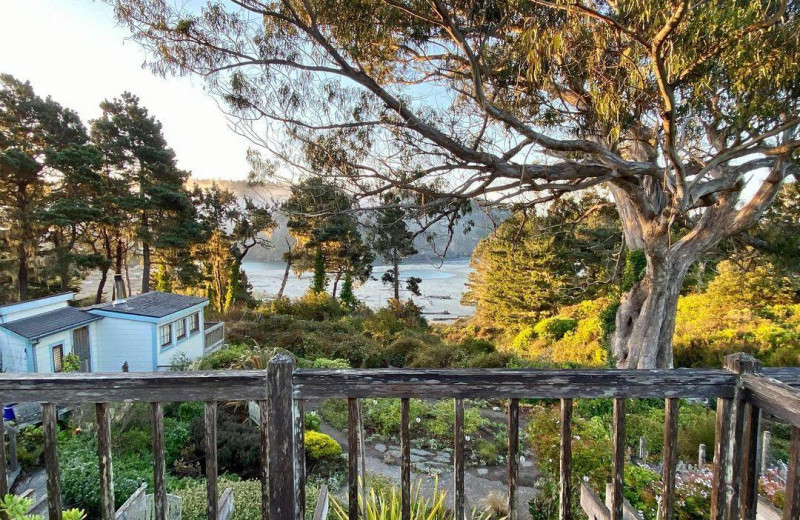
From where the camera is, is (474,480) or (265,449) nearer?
(265,449)

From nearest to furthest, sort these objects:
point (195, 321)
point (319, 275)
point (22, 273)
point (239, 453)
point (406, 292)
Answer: point (239, 453) → point (195, 321) → point (22, 273) → point (319, 275) → point (406, 292)

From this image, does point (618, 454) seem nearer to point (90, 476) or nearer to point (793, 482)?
point (793, 482)

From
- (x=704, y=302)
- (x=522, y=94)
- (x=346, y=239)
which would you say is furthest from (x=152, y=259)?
(x=704, y=302)

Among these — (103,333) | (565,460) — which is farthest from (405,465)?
(103,333)

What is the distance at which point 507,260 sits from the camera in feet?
63.8

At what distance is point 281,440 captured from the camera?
1.36 metres

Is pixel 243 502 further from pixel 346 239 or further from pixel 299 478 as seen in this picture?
pixel 346 239

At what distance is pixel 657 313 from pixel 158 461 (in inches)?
334

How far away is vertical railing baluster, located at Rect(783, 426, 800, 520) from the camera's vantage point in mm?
1246

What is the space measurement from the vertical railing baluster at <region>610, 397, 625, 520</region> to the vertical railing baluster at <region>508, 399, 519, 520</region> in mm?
319

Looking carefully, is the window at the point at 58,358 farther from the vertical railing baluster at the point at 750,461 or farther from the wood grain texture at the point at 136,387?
the vertical railing baluster at the point at 750,461

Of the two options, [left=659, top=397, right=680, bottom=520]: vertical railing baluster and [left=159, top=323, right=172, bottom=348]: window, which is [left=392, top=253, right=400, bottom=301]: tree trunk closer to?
[left=159, top=323, right=172, bottom=348]: window

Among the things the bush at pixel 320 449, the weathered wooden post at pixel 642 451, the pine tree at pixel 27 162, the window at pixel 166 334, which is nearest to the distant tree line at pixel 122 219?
the pine tree at pixel 27 162

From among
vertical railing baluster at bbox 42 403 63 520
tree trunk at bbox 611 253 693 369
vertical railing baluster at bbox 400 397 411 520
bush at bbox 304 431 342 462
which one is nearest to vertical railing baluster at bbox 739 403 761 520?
vertical railing baluster at bbox 400 397 411 520
